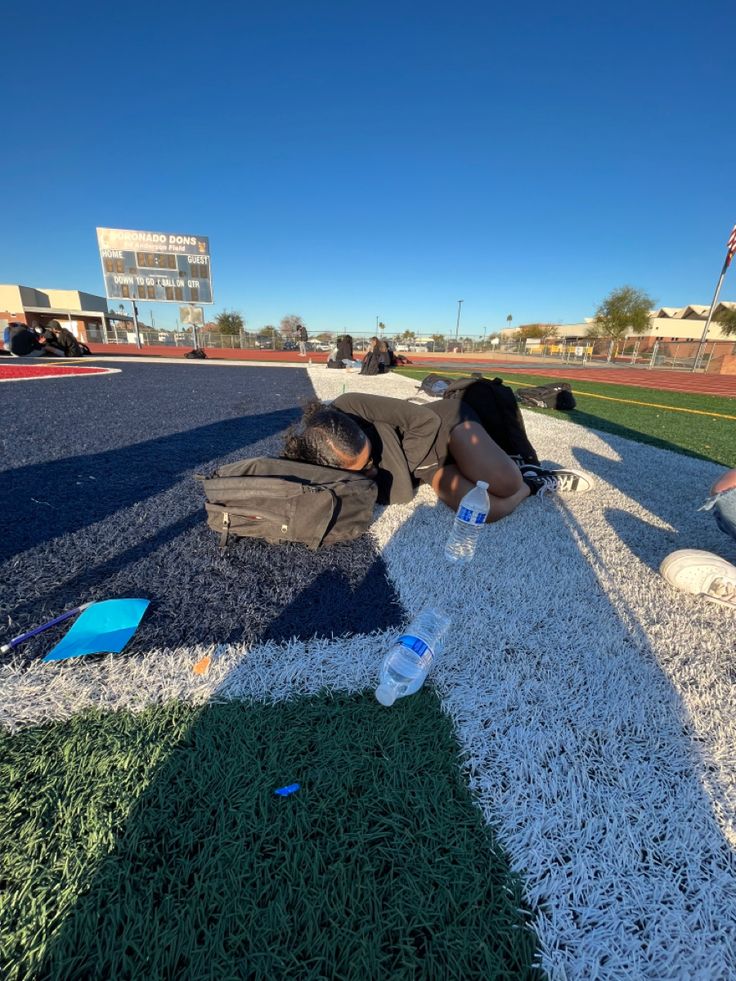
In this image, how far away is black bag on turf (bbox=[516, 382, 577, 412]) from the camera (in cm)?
657

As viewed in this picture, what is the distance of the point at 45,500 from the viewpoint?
8.03 feet

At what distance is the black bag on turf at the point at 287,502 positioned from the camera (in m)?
1.90

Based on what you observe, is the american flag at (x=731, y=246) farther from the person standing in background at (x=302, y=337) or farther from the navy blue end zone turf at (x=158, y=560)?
the navy blue end zone turf at (x=158, y=560)

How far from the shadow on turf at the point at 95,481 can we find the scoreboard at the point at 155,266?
2648cm

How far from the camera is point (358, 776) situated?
38.6 inches

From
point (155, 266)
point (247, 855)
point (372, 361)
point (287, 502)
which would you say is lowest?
point (247, 855)

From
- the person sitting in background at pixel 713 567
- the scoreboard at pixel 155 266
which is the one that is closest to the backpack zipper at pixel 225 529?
the person sitting in background at pixel 713 567

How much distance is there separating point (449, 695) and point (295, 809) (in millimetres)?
535

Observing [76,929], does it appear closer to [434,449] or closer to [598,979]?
[598,979]

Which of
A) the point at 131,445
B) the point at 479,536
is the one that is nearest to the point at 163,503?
the point at 131,445

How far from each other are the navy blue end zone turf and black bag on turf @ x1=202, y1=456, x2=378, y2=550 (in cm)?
11

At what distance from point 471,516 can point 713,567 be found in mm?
1036

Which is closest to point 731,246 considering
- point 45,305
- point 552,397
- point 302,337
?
point 552,397

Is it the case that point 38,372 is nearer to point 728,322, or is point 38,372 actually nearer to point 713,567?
point 713,567
